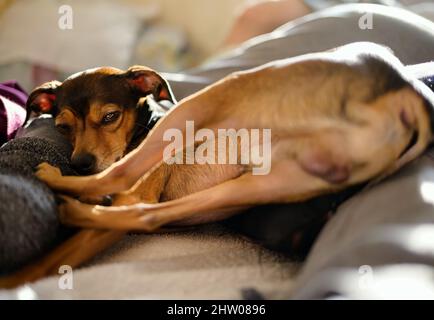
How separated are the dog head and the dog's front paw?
146 millimetres

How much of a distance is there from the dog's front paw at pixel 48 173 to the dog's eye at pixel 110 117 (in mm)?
242

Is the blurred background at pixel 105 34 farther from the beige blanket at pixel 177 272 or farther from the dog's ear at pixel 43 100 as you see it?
the beige blanket at pixel 177 272

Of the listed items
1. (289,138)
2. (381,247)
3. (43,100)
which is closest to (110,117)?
(43,100)

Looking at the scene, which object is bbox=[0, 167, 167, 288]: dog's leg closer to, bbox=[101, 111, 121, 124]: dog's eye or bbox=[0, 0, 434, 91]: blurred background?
bbox=[101, 111, 121, 124]: dog's eye

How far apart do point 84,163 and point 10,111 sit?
0.39 meters

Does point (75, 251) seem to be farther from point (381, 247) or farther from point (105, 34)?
point (105, 34)

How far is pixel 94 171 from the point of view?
1.54 m

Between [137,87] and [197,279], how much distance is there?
2.29 feet

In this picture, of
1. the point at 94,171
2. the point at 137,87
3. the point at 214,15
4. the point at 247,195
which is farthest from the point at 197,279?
the point at 214,15

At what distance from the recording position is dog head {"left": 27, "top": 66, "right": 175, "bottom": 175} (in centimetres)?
159

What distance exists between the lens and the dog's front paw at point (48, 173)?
1.34 m

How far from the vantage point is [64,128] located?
1.64m
